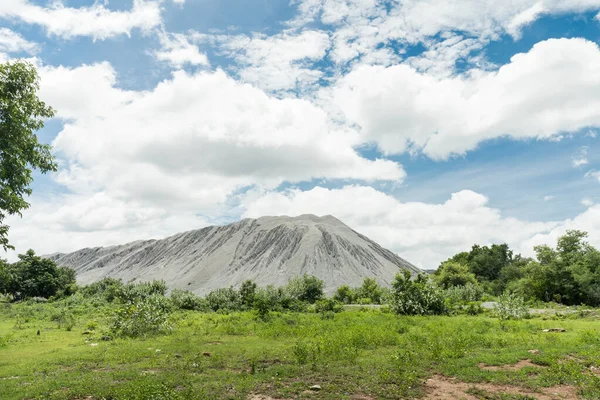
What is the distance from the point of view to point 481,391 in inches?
404

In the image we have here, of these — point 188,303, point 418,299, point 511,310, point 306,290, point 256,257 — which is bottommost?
point 188,303

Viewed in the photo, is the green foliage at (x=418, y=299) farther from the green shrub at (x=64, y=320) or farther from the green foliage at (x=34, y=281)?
the green foliage at (x=34, y=281)

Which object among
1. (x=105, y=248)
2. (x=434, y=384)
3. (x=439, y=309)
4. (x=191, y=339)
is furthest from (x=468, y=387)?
(x=105, y=248)

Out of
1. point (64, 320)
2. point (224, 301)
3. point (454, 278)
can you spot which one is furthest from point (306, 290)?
point (64, 320)

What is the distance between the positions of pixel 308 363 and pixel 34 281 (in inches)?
2362

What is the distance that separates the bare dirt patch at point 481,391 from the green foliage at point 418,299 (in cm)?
1736

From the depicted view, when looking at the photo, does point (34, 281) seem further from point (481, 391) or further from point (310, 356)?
point (481, 391)

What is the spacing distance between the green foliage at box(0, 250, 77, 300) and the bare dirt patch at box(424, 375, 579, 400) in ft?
202

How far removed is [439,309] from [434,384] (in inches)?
Result: 729

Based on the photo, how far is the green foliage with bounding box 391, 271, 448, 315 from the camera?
2798cm

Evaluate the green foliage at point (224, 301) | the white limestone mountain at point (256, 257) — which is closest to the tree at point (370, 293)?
the green foliage at point (224, 301)

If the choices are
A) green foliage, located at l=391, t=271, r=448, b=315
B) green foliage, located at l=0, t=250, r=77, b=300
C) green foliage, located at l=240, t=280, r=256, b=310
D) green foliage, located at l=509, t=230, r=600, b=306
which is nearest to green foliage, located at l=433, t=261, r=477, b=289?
green foliage, located at l=509, t=230, r=600, b=306

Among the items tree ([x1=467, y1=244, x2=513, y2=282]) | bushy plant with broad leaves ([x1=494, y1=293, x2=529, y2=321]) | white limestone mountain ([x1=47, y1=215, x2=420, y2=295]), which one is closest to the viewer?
bushy plant with broad leaves ([x1=494, y1=293, x2=529, y2=321])

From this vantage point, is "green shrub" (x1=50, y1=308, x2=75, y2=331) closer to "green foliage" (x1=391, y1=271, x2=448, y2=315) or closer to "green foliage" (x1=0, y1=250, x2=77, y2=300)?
"green foliage" (x1=391, y1=271, x2=448, y2=315)
